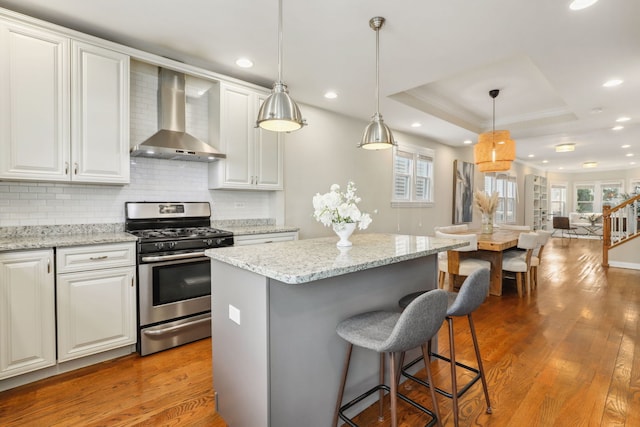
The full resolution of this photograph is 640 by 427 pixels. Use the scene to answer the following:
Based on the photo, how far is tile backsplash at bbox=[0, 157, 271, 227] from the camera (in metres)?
2.57

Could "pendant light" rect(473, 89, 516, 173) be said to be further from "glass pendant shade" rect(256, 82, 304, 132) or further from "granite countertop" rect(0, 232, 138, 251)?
"granite countertop" rect(0, 232, 138, 251)

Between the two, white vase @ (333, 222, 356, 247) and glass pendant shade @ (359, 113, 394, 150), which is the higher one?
glass pendant shade @ (359, 113, 394, 150)

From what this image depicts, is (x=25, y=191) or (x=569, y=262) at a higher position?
(x=25, y=191)

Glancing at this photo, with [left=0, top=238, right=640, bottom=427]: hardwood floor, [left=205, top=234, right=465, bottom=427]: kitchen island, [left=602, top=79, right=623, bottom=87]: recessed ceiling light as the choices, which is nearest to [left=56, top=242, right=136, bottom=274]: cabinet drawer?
[left=0, top=238, right=640, bottom=427]: hardwood floor

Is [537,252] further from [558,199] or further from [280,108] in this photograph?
[558,199]

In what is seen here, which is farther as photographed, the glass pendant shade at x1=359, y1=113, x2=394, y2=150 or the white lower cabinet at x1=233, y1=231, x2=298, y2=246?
the white lower cabinet at x1=233, y1=231, x2=298, y2=246

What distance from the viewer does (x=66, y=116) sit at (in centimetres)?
242

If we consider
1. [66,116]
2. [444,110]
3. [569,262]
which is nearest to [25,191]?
[66,116]

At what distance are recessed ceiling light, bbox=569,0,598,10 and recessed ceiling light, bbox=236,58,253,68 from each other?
8.23ft

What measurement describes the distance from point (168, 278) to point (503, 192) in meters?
9.12

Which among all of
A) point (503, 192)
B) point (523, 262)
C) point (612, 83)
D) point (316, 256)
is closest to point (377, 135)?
point (316, 256)

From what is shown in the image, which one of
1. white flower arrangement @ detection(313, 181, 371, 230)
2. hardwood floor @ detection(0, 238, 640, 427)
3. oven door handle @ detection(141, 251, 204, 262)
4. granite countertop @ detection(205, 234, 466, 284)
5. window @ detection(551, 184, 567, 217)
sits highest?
window @ detection(551, 184, 567, 217)

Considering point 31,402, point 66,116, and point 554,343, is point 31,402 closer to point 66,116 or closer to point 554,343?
point 66,116

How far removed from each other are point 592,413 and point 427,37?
110 inches
